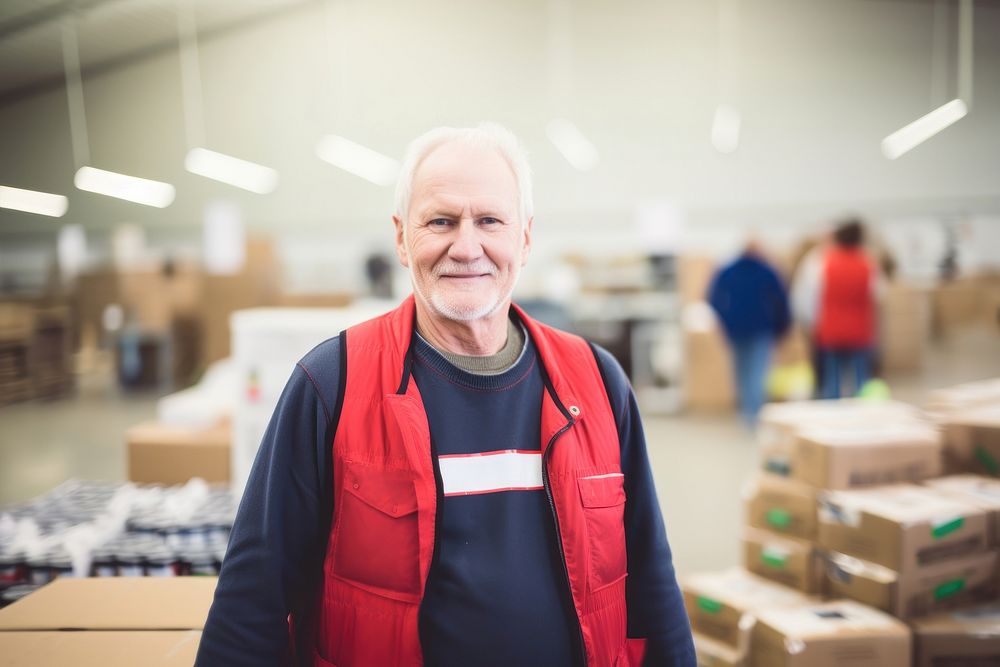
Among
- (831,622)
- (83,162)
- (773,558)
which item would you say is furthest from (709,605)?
(83,162)

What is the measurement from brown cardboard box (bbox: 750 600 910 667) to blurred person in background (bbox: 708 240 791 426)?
11.9 ft

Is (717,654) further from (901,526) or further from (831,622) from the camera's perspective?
(901,526)

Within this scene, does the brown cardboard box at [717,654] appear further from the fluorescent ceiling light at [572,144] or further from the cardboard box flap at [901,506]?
the fluorescent ceiling light at [572,144]

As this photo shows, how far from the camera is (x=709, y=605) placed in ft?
7.43

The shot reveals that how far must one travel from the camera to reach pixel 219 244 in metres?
8.70

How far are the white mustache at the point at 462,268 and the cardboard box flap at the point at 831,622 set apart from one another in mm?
1413

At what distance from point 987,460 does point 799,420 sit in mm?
652

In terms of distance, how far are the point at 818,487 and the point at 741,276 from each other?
3371 mm

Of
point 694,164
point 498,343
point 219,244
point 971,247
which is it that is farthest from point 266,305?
point 971,247

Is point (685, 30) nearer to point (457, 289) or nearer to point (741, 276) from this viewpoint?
point (741, 276)

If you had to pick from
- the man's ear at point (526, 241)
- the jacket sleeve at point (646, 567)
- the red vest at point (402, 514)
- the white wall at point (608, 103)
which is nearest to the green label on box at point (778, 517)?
the jacket sleeve at point (646, 567)

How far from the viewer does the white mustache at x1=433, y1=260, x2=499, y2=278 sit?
1.27m

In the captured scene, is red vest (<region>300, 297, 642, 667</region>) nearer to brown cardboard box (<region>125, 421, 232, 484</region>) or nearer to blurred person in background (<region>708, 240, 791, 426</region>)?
brown cardboard box (<region>125, 421, 232, 484</region>)

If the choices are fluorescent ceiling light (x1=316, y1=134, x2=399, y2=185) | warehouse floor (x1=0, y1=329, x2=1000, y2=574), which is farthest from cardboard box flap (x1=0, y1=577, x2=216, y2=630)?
fluorescent ceiling light (x1=316, y1=134, x2=399, y2=185)
